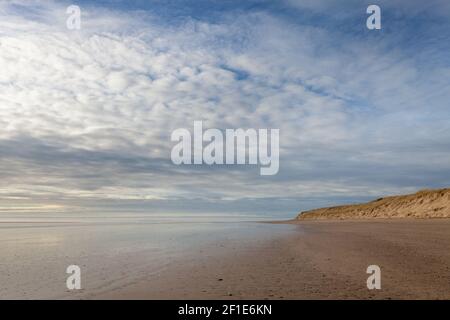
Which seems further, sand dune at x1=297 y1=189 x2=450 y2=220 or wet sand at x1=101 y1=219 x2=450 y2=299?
sand dune at x1=297 y1=189 x2=450 y2=220

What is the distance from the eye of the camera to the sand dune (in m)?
41.1

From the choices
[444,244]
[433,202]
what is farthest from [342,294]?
[433,202]

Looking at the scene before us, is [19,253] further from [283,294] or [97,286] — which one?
[283,294]

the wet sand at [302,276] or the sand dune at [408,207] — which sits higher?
→ the wet sand at [302,276]

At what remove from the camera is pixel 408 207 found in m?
47.8

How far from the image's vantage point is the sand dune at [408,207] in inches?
1617

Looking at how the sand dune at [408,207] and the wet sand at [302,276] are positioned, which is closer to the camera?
the wet sand at [302,276]

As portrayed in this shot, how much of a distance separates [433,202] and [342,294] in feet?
138

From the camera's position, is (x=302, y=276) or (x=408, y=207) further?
(x=408, y=207)

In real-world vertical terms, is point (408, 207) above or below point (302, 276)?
below

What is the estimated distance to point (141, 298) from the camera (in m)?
7.67

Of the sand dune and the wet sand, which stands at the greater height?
the wet sand
